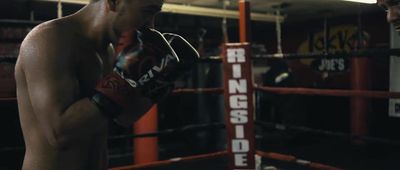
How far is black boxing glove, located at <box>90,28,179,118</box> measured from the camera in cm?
99

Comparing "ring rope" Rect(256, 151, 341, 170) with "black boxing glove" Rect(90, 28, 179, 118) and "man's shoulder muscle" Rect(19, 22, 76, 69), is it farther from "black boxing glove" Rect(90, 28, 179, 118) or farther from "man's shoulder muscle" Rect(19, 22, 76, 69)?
"man's shoulder muscle" Rect(19, 22, 76, 69)

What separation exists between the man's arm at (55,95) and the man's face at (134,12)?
0.57 ft

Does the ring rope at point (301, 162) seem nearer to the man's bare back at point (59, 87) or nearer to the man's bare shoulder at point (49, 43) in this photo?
the man's bare back at point (59, 87)

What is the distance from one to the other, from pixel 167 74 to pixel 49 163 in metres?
0.42

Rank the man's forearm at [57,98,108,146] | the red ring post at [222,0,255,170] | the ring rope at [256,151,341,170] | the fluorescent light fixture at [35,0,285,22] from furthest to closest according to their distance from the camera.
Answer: the fluorescent light fixture at [35,0,285,22], the red ring post at [222,0,255,170], the ring rope at [256,151,341,170], the man's forearm at [57,98,108,146]

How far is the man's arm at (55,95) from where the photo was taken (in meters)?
0.99

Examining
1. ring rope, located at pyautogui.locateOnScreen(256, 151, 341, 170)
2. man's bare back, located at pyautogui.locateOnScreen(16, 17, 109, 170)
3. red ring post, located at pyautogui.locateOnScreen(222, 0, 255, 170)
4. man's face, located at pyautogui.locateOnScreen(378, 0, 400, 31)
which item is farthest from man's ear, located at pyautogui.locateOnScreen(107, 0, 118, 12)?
ring rope, located at pyautogui.locateOnScreen(256, 151, 341, 170)

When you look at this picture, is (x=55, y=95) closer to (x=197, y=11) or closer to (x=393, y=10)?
(x=393, y=10)

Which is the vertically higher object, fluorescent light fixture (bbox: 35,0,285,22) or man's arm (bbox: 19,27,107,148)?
fluorescent light fixture (bbox: 35,0,285,22)

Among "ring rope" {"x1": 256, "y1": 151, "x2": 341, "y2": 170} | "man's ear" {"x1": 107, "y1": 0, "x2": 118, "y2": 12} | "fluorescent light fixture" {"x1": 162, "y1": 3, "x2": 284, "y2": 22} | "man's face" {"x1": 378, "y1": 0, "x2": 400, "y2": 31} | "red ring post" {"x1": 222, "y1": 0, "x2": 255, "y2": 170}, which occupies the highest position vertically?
"fluorescent light fixture" {"x1": 162, "y1": 3, "x2": 284, "y2": 22}

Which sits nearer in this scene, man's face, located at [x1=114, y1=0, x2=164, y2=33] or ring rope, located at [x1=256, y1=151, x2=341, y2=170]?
man's face, located at [x1=114, y1=0, x2=164, y2=33]

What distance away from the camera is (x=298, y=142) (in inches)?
210

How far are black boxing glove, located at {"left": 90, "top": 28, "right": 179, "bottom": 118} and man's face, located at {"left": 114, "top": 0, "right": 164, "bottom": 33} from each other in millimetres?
29

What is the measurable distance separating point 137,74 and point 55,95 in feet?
0.71
